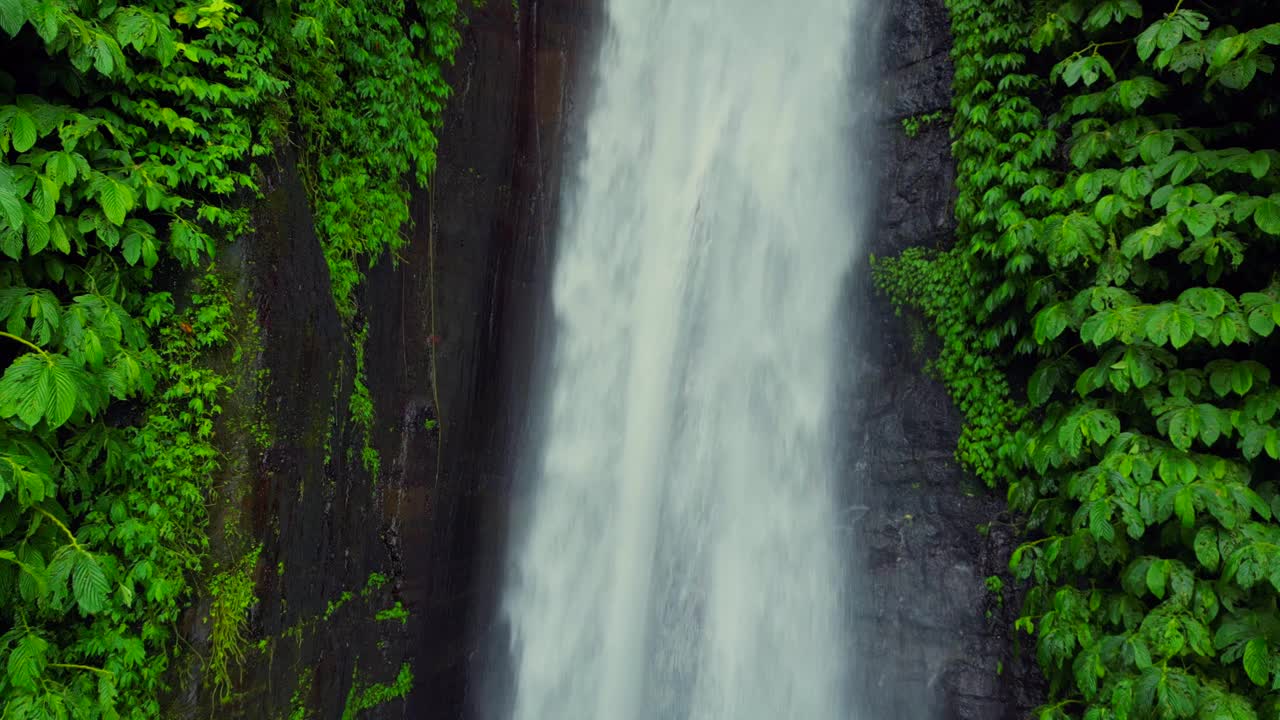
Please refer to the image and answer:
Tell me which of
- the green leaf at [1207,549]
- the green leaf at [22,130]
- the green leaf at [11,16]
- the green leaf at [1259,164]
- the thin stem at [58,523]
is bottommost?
the thin stem at [58,523]

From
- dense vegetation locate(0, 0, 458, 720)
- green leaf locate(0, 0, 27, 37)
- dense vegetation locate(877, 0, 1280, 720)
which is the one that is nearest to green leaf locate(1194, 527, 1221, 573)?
dense vegetation locate(877, 0, 1280, 720)

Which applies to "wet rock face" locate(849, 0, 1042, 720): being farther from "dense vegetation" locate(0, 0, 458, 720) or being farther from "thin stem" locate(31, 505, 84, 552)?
"thin stem" locate(31, 505, 84, 552)

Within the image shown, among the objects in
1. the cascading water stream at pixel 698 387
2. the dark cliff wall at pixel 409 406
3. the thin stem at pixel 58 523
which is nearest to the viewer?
the thin stem at pixel 58 523

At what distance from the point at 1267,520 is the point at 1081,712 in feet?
4.51

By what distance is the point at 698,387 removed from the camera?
5.81 meters

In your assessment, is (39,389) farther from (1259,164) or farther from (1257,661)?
(1259,164)

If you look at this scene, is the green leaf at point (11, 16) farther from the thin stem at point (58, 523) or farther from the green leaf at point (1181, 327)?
the green leaf at point (1181, 327)

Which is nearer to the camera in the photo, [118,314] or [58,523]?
[58,523]

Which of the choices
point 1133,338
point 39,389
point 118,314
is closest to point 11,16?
point 118,314

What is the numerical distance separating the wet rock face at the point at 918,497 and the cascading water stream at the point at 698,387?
270mm

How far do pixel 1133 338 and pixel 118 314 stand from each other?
4437 mm

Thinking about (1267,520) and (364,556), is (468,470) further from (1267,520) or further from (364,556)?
(1267,520)

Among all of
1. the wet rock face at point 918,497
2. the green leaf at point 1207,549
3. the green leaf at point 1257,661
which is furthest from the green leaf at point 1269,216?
the wet rock face at point 918,497

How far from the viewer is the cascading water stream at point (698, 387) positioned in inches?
207
